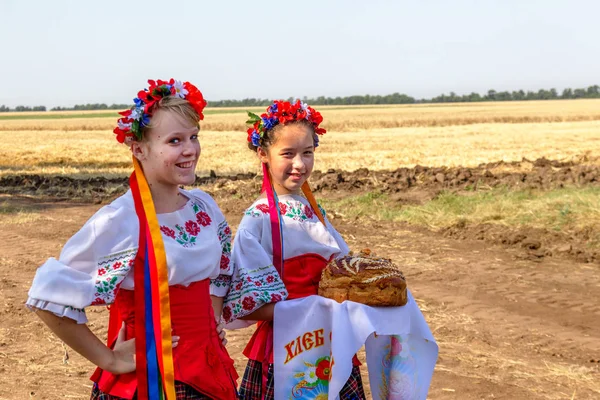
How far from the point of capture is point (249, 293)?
127 inches

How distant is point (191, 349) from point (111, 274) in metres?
0.42

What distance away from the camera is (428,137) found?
31.5m

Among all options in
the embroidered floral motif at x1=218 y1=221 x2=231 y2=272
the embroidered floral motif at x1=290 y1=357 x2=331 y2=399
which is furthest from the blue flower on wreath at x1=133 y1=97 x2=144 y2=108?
the embroidered floral motif at x1=290 y1=357 x2=331 y2=399

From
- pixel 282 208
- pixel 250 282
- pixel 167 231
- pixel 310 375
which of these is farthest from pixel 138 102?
pixel 310 375

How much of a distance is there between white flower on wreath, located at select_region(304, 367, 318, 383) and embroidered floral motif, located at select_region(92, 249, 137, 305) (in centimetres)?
100

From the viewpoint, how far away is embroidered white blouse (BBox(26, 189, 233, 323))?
2.57 metres

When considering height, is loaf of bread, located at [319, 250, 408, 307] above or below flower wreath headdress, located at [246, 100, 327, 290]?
below

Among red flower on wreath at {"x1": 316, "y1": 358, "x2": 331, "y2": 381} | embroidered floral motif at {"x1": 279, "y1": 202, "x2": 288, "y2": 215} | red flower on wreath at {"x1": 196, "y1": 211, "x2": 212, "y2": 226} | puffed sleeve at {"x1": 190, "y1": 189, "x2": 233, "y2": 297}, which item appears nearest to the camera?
red flower on wreath at {"x1": 196, "y1": 211, "x2": 212, "y2": 226}

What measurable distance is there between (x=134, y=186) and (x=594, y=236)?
7810 mm

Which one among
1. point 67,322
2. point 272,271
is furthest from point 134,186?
point 272,271

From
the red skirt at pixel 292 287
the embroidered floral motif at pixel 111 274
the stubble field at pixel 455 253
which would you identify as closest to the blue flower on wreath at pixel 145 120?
the embroidered floral motif at pixel 111 274

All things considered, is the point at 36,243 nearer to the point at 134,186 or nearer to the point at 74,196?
the point at 74,196

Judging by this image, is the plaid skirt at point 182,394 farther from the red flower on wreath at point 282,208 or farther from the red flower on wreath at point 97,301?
the red flower on wreath at point 282,208

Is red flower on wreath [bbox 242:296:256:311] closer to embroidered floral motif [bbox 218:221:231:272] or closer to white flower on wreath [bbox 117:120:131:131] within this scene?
embroidered floral motif [bbox 218:221:231:272]
